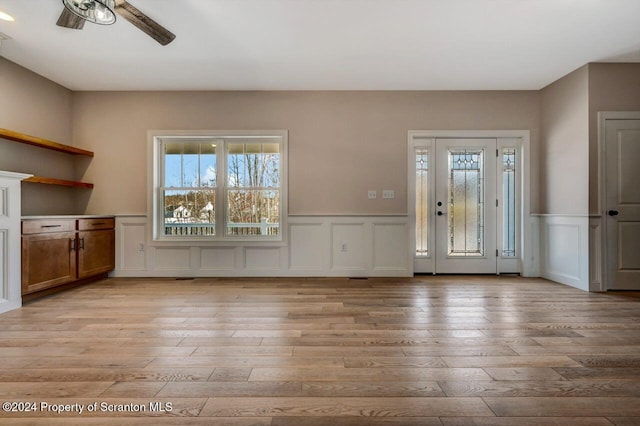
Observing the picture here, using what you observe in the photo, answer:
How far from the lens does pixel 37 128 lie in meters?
4.12

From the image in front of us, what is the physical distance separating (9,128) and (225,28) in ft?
9.62

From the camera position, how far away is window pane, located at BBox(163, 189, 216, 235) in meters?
4.83

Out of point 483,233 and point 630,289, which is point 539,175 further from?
point 630,289

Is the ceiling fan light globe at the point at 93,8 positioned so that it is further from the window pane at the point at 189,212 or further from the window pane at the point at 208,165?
the window pane at the point at 189,212

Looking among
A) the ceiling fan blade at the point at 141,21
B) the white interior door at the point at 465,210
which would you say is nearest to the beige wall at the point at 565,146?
the white interior door at the point at 465,210

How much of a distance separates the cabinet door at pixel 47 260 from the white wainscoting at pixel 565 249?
6252 millimetres

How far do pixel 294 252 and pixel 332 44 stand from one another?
2.77 meters

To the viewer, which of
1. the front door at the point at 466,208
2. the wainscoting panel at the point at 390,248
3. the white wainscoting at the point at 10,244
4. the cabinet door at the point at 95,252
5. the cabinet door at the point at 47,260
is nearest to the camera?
the white wainscoting at the point at 10,244

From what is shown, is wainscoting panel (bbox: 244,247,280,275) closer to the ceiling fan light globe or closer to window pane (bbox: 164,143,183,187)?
window pane (bbox: 164,143,183,187)

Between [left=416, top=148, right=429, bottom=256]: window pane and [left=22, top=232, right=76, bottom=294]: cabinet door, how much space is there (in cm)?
462

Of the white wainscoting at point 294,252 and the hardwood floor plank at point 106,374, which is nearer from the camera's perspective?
the hardwood floor plank at point 106,374

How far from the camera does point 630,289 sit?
384 centimetres

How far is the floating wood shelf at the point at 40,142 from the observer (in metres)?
3.48

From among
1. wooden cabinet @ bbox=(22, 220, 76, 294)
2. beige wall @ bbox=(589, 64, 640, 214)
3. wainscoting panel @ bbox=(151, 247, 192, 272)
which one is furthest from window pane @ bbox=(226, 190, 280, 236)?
beige wall @ bbox=(589, 64, 640, 214)
